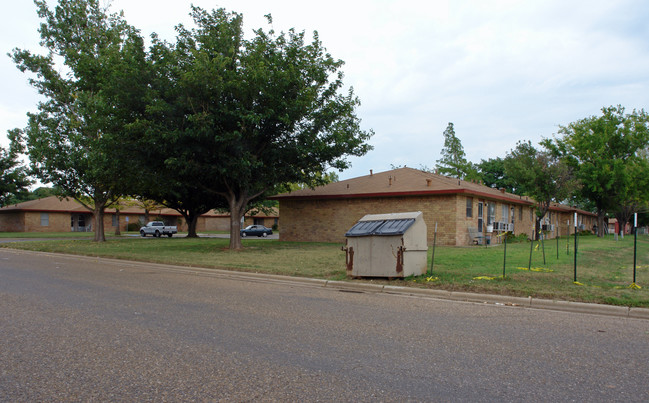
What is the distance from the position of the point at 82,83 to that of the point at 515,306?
26743 millimetres

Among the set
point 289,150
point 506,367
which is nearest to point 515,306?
point 506,367

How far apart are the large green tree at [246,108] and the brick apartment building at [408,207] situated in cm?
469

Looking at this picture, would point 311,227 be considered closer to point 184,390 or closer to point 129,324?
point 129,324

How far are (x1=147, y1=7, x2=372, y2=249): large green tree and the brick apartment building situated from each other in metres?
4.69

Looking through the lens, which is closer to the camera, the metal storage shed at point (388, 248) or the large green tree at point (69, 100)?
the metal storage shed at point (388, 248)

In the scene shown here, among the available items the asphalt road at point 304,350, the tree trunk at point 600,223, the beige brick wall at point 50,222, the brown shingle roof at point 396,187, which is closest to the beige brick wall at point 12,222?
the beige brick wall at point 50,222

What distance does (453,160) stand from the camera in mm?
54312

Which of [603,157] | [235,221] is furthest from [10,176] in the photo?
[603,157]

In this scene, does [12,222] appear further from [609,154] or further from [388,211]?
[609,154]

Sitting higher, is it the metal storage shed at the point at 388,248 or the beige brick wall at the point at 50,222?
the metal storage shed at the point at 388,248

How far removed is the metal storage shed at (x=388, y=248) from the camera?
34.1ft

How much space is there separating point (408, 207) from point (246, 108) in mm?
10559

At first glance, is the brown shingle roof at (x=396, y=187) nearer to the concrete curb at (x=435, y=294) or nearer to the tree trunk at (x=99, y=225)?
the tree trunk at (x=99, y=225)

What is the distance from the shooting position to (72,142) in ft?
90.5
